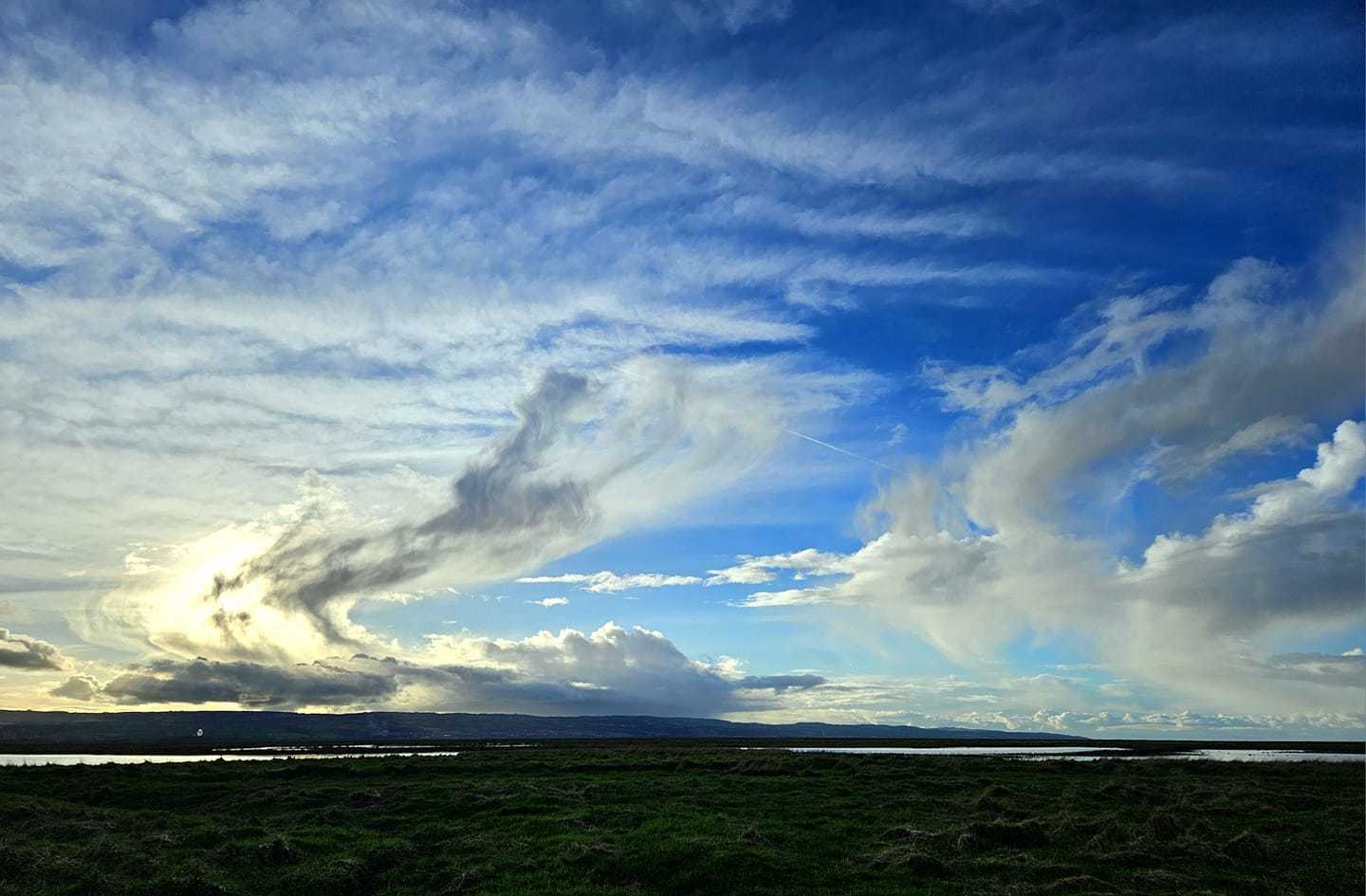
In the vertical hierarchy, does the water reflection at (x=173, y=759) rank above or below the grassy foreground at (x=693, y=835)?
below

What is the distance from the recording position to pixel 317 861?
120 ft

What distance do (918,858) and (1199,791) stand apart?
33405 millimetres

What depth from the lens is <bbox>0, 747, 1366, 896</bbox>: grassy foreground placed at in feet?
106

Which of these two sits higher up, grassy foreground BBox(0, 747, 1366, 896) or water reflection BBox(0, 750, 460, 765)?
grassy foreground BBox(0, 747, 1366, 896)

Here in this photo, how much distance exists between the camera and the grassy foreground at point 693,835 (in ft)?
106

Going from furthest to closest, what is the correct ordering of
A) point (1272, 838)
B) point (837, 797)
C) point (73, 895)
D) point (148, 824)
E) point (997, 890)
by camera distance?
point (837, 797), point (148, 824), point (1272, 838), point (73, 895), point (997, 890)

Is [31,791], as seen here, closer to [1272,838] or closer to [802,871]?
[802,871]

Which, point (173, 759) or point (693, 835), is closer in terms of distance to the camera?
point (693, 835)

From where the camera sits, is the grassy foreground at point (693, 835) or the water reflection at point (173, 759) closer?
the grassy foreground at point (693, 835)

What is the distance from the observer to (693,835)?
3841 cm

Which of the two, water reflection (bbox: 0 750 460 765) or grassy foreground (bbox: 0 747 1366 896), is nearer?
grassy foreground (bbox: 0 747 1366 896)

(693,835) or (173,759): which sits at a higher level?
(693,835)

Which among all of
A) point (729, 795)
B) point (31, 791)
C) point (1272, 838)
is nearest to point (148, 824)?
point (31, 791)

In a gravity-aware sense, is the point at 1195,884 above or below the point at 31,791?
above
